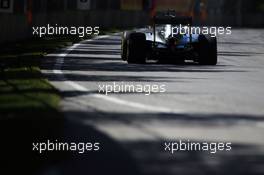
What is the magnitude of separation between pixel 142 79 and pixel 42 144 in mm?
8158

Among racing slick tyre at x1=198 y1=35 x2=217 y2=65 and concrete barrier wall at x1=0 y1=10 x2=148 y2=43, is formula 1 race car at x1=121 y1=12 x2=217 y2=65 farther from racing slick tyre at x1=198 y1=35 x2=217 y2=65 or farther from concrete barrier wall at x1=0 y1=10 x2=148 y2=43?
concrete barrier wall at x1=0 y1=10 x2=148 y2=43

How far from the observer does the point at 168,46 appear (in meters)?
22.7

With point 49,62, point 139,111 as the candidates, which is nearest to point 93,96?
point 139,111

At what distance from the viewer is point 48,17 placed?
4572cm

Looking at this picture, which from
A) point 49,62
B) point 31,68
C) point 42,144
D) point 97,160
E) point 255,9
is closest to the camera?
point 97,160

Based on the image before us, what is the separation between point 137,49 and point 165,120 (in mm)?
12003

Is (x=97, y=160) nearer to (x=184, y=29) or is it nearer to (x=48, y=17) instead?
(x=184, y=29)

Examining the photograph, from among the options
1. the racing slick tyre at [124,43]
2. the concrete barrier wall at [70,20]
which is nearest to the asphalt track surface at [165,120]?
the racing slick tyre at [124,43]

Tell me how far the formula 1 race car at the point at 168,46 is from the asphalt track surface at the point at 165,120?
3824 millimetres

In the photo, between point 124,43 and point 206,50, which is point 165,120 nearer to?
point 206,50

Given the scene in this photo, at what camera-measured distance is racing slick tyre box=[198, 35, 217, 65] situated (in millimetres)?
22922

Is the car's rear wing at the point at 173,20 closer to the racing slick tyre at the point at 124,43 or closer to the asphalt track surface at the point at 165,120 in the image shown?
the racing slick tyre at the point at 124,43

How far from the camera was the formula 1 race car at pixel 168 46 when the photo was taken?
22.7 metres

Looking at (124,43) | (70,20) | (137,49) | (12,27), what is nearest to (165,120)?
(137,49)
